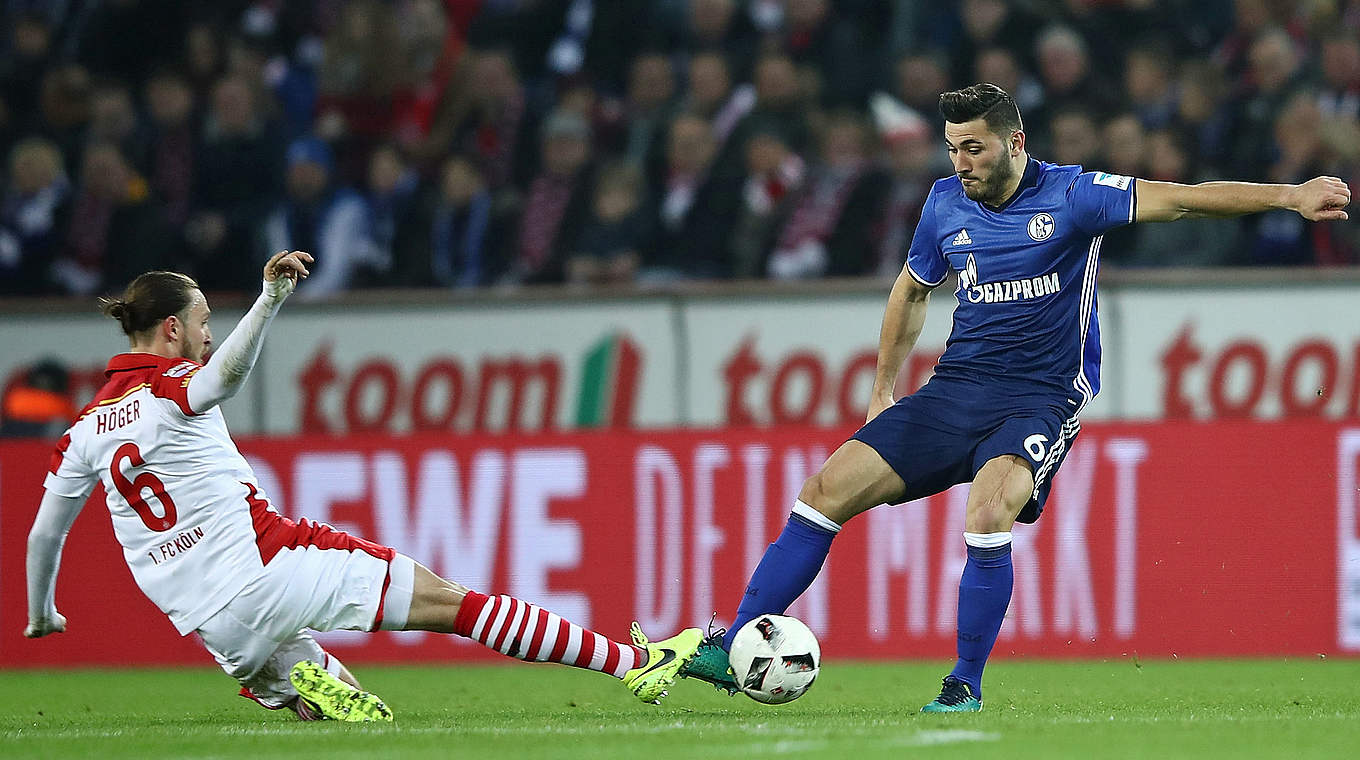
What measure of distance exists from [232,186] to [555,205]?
2.28 metres

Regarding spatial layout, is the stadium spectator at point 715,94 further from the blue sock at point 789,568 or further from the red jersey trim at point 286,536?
the red jersey trim at point 286,536

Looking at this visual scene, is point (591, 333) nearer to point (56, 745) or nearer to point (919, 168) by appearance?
point (919, 168)

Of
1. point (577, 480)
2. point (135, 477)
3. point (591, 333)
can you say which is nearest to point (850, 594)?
point (577, 480)

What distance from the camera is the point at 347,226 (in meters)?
11.6

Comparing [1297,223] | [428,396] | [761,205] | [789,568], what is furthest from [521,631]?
[1297,223]

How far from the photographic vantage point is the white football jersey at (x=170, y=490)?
5785 millimetres

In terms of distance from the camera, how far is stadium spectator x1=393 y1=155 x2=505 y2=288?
37.1 ft

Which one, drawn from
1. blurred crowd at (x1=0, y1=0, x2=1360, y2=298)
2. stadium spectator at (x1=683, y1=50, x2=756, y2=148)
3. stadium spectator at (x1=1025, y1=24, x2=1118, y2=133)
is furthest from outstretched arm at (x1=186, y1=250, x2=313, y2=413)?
stadium spectator at (x1=1025, y1=24, x2=1118, y2=133)

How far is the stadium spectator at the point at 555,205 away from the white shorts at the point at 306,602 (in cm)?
516

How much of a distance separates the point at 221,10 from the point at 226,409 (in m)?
4.33

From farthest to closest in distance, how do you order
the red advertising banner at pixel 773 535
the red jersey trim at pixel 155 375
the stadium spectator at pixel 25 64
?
the stadium spectator at pixel 25 64
the red advertising banner at pixel 773 535
the red jersey trim at pixel 155 375

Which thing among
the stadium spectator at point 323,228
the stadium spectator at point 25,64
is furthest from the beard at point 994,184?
the stadium spectator at point 25,64

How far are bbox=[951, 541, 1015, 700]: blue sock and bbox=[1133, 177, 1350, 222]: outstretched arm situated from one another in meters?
1.16

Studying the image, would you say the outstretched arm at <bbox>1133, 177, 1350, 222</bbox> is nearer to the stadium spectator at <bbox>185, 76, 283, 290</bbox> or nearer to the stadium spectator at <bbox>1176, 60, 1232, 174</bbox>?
the stadium spectator at <bbox>1176, 60, 1232, 174</bbox>
